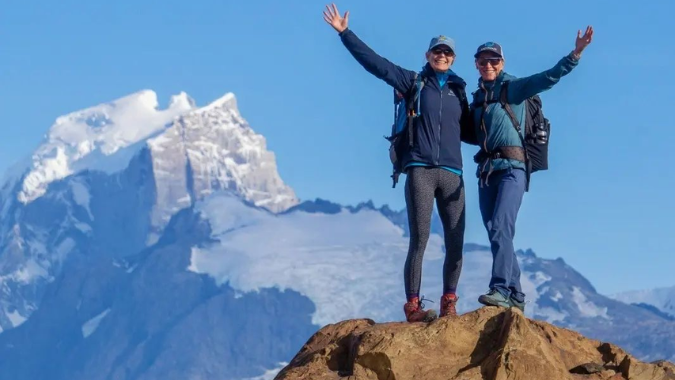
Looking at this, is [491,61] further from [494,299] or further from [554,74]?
[494,299]

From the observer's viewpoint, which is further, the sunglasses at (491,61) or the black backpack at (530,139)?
the sunglasses at (491,61)

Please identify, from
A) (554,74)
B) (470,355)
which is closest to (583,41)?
(554,74)

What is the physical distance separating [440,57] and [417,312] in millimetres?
2899

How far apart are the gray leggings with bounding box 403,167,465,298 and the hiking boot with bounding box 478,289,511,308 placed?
107 cm

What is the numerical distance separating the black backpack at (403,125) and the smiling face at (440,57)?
0.65 ft

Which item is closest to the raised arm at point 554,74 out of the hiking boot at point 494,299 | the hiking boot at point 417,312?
the hiking boot at point 494,299

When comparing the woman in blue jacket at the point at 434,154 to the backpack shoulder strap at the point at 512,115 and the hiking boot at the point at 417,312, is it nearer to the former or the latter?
the hiking boot at the point at 417,312

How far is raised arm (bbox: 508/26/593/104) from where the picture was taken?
665 inches

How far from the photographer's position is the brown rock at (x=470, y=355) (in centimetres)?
1476

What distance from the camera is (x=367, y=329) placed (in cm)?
1580

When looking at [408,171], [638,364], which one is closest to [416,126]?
[408,171]

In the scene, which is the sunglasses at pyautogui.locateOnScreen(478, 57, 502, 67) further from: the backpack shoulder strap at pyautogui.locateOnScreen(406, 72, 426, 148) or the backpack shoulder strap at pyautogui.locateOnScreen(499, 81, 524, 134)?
the backpack shoulder strap at pyautogui.locateOnScreen(406, 72, 426, 148)

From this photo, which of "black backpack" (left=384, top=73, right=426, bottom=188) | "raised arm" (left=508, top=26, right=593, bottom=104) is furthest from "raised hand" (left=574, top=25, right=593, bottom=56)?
"black backpack" (left=384, top=73, right=426, bottom=188)

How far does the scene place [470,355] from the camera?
1523cm
